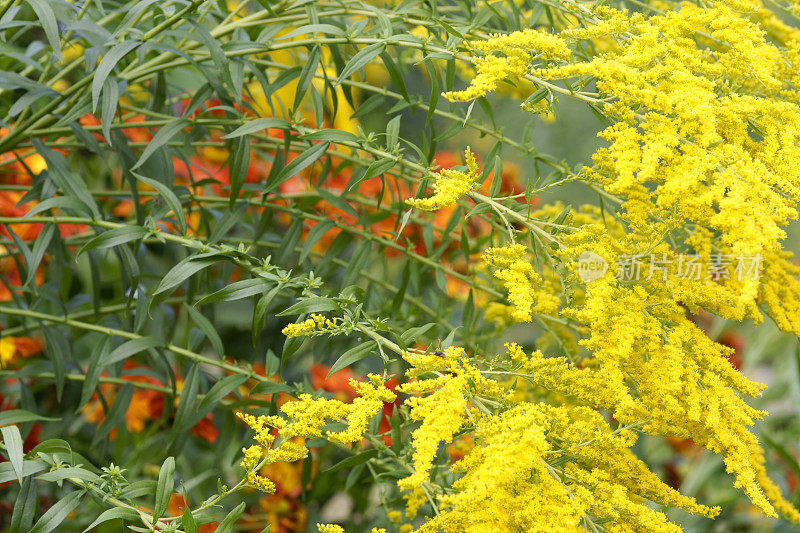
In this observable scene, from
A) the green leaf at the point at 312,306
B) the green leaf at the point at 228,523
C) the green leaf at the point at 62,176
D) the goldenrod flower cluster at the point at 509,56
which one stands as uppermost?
the goldenrod flower cluster at the point at 509,56

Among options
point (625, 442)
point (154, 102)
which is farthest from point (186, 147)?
point (625, 442)

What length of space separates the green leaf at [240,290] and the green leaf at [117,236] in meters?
0.13

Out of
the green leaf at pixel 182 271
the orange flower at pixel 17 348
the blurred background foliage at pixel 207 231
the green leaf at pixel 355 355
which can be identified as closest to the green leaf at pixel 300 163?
the blurred background foliage at pixel 207 231

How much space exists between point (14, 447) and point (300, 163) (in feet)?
1.50

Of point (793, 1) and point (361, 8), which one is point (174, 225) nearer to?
point (361, 8)

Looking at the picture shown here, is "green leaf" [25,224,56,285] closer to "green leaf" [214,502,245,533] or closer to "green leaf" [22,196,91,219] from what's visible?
"green leaf" [22,196,91,219]

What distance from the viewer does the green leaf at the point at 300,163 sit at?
0.89 meters

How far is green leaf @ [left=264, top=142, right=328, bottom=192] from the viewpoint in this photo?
89cm

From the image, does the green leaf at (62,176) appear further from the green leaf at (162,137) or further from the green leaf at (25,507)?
the green leaf at (25,507)

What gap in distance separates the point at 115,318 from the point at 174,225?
181mm

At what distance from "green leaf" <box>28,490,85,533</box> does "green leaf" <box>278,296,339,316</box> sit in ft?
0.95

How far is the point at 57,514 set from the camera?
2.36 ft

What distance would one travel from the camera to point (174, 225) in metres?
1.17

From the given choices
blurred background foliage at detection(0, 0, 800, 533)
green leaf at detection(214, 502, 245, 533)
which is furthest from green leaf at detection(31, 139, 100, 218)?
green leaf at detection(214, 502, 245, 533)
